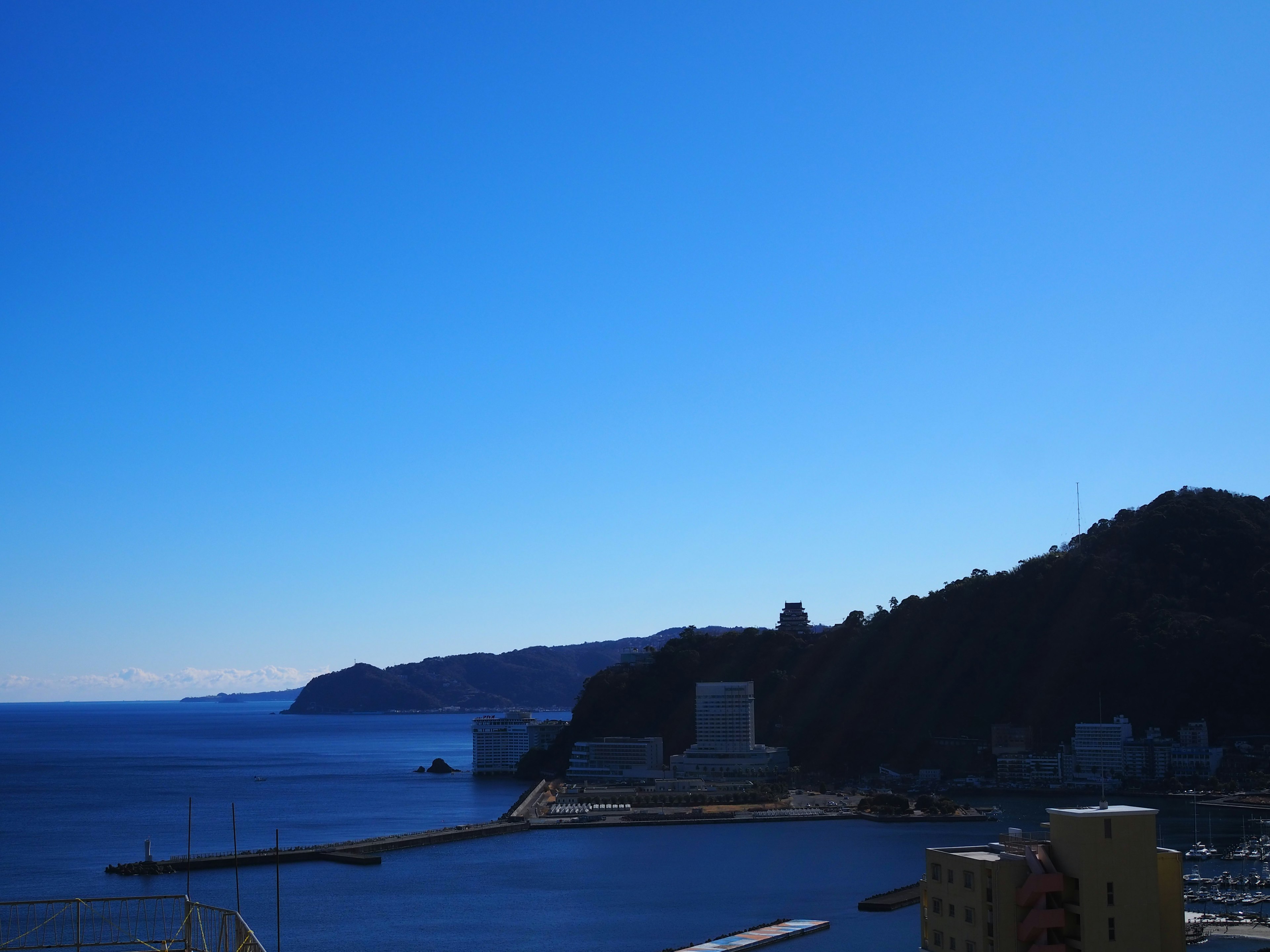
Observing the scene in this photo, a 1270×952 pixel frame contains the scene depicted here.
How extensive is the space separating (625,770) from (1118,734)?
25.5 metres

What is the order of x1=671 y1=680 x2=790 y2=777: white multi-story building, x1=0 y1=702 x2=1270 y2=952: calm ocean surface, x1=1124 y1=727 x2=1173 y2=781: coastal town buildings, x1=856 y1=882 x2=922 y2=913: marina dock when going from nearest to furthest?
x1=0 y1=702 x2=1270 y2=952: calm ocean surface, x1=856 y1=882 x2=922 y2=913: marina dock, x1=1124 y1=727 x2=1173 y2=781: coastal town buildings, x1=671 y1=680 x2=790 y2=777: white multi-story building

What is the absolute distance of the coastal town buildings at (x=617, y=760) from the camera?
220 feet

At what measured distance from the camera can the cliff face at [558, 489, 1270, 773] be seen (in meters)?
62.2

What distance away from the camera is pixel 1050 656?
221ft

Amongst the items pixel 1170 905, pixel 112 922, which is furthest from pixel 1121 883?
pixel 112 922

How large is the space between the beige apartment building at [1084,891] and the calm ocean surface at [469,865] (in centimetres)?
1356

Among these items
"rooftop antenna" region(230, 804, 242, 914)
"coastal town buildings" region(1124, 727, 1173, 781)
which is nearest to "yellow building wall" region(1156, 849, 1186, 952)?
"rooftop antenna" region(230, 804, 242, 914)

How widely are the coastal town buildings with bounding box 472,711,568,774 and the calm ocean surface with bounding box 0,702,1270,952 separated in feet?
15.1

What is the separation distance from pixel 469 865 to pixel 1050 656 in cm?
4179

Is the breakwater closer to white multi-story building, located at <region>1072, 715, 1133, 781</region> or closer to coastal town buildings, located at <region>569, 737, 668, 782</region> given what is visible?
coastal town buildings, located at <region>569, 737, 668, 782</region>

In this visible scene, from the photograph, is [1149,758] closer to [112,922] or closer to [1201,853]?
[1201,853]

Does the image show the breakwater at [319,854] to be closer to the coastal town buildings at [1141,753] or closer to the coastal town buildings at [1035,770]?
the coastal town buildings at [1035,770]

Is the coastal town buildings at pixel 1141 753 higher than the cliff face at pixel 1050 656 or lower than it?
lower

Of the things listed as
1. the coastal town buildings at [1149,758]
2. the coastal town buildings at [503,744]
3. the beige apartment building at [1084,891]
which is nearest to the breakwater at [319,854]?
the beige apartment building at [1084,891]
